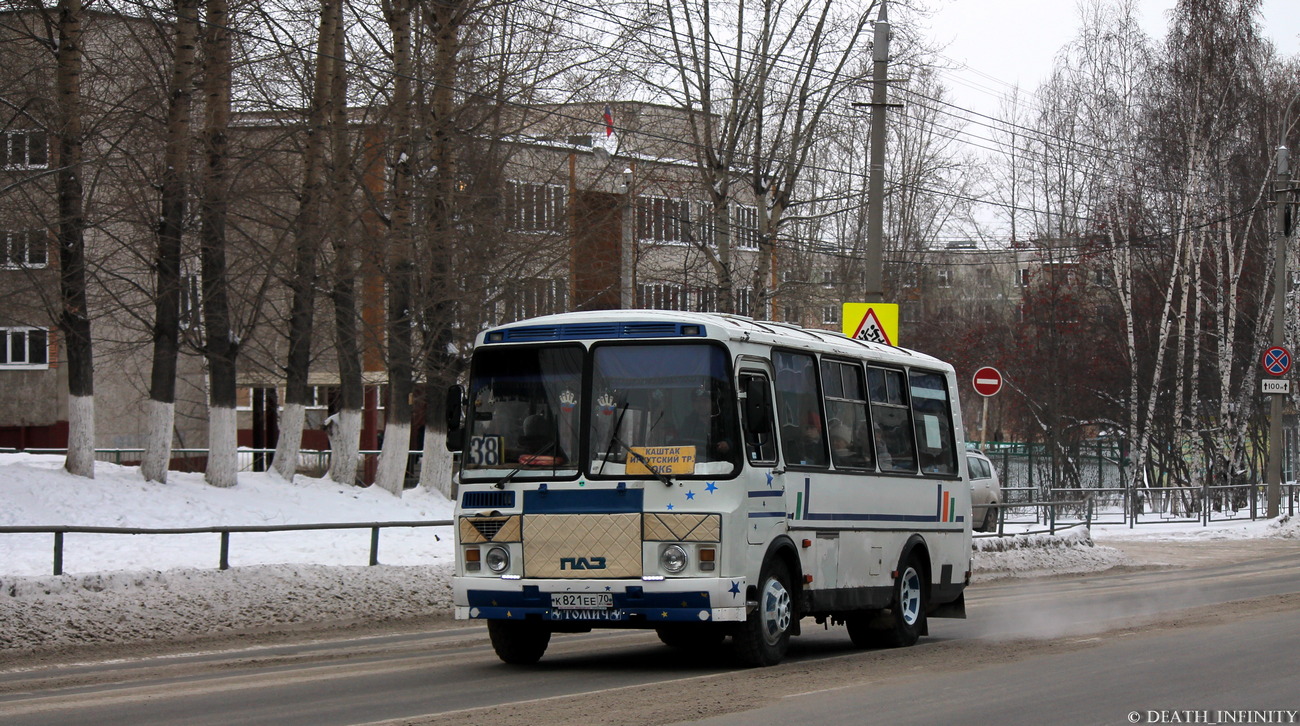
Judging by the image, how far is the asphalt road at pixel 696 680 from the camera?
9359mm

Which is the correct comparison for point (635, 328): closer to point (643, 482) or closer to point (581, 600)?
point (643, 482)

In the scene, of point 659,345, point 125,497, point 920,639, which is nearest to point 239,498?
point 125,497

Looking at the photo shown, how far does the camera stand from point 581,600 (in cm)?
1156

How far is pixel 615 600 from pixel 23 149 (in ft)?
53.6

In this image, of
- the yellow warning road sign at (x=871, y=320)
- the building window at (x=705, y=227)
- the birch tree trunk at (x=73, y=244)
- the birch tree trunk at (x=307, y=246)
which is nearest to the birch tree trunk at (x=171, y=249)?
the birch tree trunk at (x=73, y=244)

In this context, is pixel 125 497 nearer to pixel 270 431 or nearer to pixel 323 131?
pixel 323 131

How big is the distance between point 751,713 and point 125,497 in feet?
55.7

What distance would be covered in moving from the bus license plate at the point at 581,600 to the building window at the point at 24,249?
1619 centimetres

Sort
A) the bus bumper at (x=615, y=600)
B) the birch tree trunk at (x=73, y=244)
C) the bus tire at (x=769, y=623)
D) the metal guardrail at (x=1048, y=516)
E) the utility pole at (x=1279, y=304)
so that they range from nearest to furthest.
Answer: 1. the bus bumper at (x=615, y=600)
2. the bus tire at (x=769, y=623)
3. the birch tree trunk at (x=73, y=244)
4. the metal guardrail at (x=1048, y=516)
5. the utility pole at (x=1279, y=304)

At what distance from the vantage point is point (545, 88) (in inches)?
1163

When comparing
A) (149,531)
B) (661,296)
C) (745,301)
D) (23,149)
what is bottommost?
(149,531)

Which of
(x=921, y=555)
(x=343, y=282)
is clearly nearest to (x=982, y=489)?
(x=343, y=282)

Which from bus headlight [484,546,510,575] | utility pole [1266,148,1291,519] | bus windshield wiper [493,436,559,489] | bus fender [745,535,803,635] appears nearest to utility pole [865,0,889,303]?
bus fender [745,535,803,635]

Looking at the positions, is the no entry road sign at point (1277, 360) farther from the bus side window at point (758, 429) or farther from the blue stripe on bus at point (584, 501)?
the blue stripe on bus at point (584, 501)
